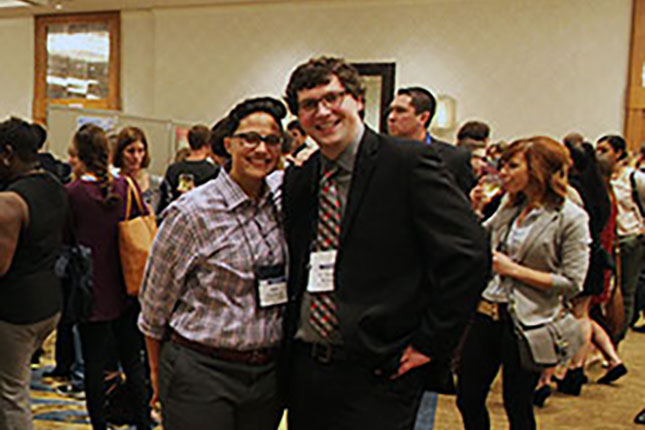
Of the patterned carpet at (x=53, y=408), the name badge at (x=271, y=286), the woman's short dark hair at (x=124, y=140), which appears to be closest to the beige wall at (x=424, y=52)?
the woman's short dark hair at (x=124, y=140)

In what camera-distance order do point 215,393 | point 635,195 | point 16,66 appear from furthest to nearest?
1. point 16,66
2. point 635,195
3. point 215,393

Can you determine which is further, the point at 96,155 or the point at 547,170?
the point at 96,155

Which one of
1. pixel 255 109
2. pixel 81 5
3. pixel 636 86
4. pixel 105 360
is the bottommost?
pixel 105 360

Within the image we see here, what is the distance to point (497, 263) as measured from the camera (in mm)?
2359

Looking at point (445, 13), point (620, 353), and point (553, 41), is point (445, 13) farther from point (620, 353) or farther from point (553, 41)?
point (620, 353)

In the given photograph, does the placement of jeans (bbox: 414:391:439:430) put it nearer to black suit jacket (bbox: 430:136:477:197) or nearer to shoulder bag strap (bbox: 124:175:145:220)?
black suit jacket (bbox: 430:136:477:197)

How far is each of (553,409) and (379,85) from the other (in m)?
6.61

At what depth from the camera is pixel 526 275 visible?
91.3 inches

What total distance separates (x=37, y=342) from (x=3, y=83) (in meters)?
11.5

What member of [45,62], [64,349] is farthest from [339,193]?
[45,62]

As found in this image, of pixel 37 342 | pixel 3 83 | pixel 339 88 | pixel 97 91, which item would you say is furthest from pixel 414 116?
pixel 3 83

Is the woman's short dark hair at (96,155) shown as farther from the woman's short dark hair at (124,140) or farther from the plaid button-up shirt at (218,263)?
the plaid button-up shirt at (218,263)

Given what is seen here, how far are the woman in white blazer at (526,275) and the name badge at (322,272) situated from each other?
1.05 meters

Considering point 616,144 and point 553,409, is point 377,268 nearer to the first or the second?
point 553,409
